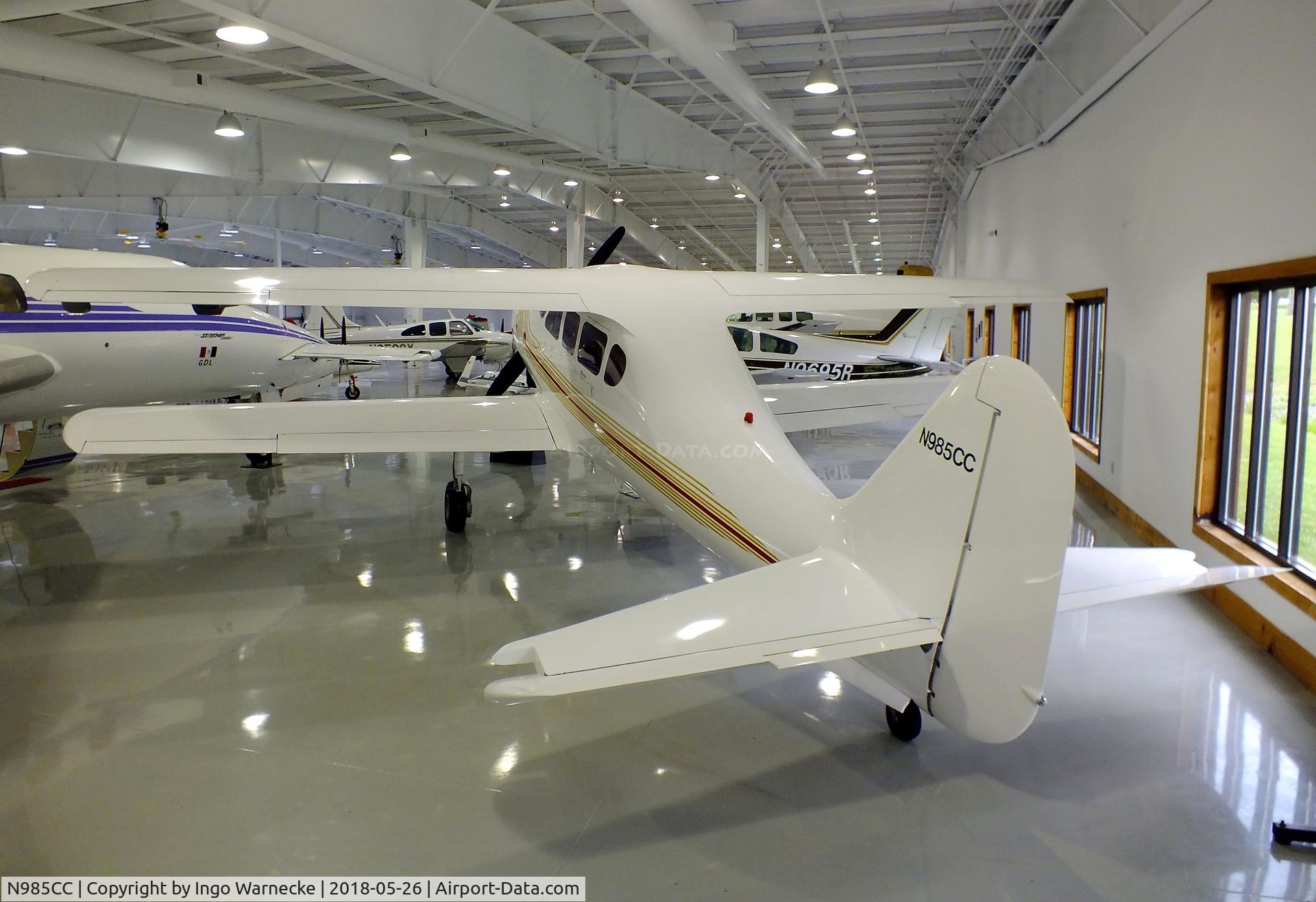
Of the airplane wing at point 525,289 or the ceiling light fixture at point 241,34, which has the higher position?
the ceiling light fixture at point 241,34

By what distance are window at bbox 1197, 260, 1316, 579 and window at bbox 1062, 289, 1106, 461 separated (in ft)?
12.5

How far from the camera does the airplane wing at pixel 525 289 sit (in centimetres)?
429

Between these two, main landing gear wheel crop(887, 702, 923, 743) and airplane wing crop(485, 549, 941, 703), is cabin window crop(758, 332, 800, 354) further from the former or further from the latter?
airplane wing crop(485, 549, 941, 703)

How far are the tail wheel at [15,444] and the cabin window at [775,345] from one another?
1127 cm

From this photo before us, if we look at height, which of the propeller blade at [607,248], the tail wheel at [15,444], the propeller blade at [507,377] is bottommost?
the tail wheel at [15,444]

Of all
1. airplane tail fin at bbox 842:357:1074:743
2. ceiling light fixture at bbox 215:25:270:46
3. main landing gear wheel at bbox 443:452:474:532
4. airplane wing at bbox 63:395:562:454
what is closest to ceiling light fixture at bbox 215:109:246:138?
ceiling light fixture at bbox 215:25:270:46

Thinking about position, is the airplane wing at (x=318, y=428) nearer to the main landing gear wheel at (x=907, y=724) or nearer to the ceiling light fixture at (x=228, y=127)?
the main landing gear wheel at (x=907, y=724)

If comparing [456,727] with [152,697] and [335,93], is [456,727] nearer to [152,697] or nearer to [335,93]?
[152,697]

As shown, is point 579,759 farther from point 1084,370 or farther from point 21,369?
point 1084,370

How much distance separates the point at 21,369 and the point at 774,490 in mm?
7919

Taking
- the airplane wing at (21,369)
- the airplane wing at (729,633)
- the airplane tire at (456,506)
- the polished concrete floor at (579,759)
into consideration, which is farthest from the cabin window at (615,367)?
the airplane wing at (21,369)

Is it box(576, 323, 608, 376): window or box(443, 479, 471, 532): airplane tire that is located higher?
box(576, 323, 608, 376): window

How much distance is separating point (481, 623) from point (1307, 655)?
15.5 feet

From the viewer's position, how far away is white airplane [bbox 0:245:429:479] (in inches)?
318
